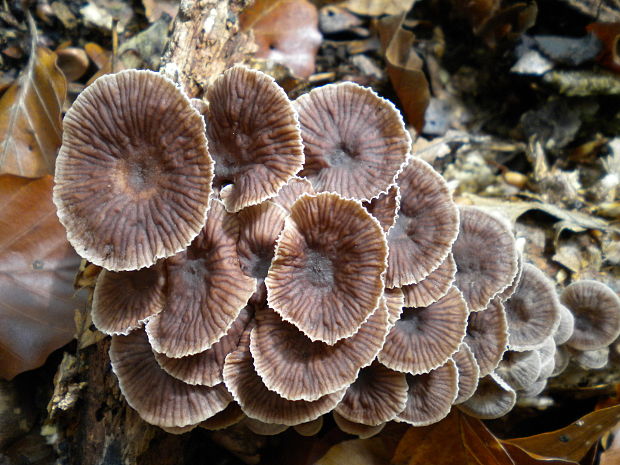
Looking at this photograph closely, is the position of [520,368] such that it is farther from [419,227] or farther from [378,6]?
[378,6]

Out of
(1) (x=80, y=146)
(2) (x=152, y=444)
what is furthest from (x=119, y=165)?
(2) (x=152, y=444)

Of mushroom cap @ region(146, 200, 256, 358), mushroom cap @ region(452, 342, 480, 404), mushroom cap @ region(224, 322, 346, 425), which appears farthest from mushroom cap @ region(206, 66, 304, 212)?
mushroom cap @ region(452, 342, 480, 404)

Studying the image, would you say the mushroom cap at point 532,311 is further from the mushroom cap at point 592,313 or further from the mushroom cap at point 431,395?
the mushroom cap at point 431,395

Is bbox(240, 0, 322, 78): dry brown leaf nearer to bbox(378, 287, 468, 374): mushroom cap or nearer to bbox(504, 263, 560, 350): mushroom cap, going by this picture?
bbox(378, 287, 468, 374): mushroom cap

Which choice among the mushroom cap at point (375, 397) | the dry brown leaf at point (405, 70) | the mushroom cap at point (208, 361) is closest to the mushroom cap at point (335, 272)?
the mushroom cap at point (208, 361)

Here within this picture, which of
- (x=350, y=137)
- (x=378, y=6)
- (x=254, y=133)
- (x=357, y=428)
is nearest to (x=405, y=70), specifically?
(x=378, y=6)
